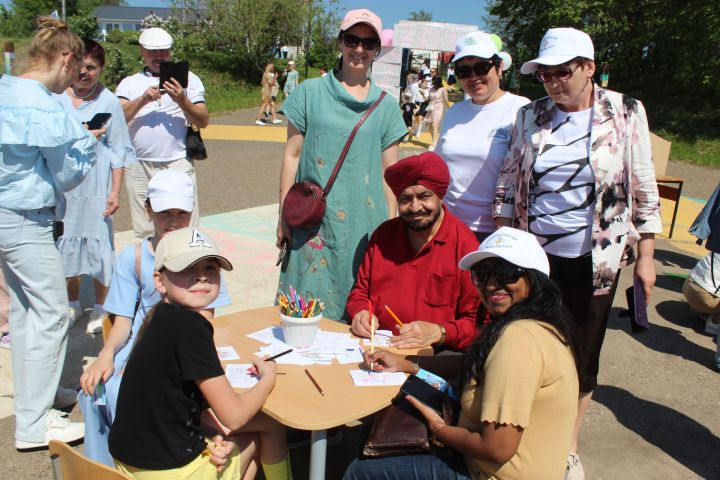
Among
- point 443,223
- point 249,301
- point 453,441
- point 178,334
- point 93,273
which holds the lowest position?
point 249,301

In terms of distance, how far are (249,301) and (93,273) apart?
137 cm

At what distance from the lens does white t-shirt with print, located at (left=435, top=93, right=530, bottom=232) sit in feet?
10.7

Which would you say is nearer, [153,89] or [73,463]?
[73,463]

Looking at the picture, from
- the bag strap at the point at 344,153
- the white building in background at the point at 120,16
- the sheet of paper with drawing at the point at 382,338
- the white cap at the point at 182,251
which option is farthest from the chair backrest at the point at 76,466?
the white building in background at the point at 120,16

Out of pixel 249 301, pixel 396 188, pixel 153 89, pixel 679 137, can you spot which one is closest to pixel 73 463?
pixel 396 188

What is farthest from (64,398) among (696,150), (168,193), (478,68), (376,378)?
(696,150)

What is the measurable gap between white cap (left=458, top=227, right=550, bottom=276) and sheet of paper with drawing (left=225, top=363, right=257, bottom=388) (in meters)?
0.91

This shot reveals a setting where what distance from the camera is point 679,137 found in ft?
59.6

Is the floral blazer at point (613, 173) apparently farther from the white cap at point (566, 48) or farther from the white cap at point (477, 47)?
the white cap at point (477, 47)

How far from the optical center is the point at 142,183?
4766 millimetres

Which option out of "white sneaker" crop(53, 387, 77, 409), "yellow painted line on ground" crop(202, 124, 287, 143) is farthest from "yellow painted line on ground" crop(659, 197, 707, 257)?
"yellow painted line on ground" crop(202, 124, 287, 143)

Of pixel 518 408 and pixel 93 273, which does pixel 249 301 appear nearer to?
pixel 93 273

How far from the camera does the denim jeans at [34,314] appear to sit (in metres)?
2.96

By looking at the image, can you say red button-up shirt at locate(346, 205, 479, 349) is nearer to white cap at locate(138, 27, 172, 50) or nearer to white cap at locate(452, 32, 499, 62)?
white cap at locate(452, 32, 499, 62)
